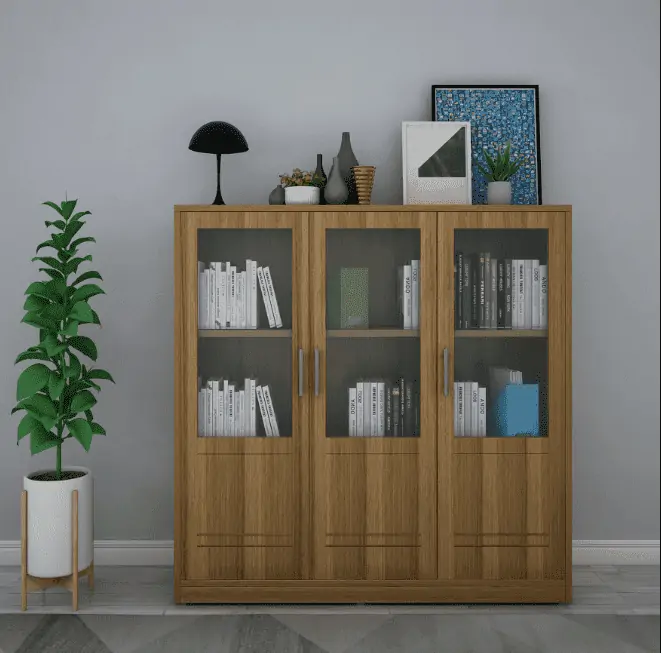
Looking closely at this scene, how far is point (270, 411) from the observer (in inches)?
98.2

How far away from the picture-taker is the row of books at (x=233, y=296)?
2.48 m

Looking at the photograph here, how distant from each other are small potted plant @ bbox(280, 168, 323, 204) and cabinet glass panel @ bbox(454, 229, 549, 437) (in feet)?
1.86

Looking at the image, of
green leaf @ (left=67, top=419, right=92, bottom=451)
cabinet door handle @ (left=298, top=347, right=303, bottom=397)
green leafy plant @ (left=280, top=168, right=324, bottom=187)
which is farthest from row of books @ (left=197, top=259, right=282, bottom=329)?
green leaf @ (left=67, top=419, right=92, bottom=451)

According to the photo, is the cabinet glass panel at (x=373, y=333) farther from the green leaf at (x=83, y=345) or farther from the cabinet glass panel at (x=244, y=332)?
the green leaf at (x=83, y=345)

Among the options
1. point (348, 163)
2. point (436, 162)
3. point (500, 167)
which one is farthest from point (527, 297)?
point (348, 163)

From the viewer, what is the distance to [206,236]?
2.47m

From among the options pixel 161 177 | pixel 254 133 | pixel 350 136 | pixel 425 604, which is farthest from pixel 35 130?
pixel 425 604

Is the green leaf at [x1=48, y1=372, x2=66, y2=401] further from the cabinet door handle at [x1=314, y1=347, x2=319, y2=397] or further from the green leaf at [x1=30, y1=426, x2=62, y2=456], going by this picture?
the cabinet door handle at [x1=314, y1=347, x2=319, y2=397]

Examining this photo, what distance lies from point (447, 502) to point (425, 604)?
40 centimetres

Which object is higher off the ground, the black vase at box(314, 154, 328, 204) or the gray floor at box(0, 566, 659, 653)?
the black vase at box(314, 154, 328, 204)

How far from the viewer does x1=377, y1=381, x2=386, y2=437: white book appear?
2498 mm

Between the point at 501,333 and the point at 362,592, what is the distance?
3.58 feet

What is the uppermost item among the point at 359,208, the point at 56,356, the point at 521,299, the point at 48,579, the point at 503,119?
the point at 503,119

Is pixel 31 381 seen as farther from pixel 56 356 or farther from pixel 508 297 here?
pixel 508 297
